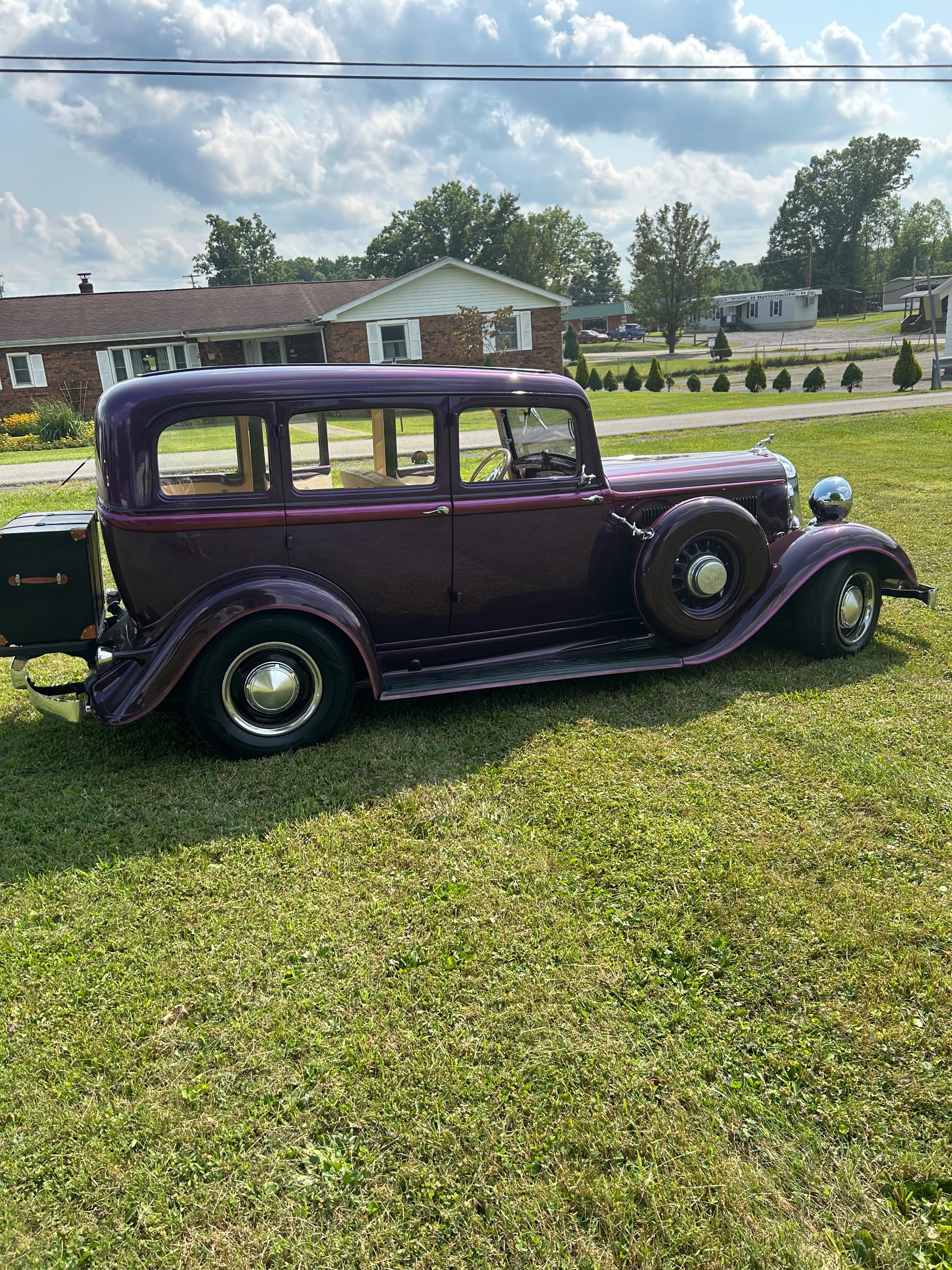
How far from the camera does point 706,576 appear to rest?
5207 mm

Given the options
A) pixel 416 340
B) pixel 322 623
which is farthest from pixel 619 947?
pixel 416 340

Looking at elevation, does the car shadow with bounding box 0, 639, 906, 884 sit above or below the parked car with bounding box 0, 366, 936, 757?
below

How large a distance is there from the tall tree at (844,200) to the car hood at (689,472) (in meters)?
100

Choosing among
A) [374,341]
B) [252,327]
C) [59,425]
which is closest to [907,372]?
[374,341]

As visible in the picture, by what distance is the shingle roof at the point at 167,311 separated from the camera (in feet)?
97.0

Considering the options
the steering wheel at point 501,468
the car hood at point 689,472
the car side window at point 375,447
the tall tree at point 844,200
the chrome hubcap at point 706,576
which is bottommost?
the chrome hubcap at point 706,576

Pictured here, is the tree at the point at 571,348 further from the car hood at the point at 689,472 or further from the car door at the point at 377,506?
the car door at the point at 377,506

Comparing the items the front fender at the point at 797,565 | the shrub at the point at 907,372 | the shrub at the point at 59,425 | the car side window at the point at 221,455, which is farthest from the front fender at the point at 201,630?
the shrub at the point at 907,372

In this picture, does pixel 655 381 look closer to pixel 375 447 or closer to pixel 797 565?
pixel 797 565

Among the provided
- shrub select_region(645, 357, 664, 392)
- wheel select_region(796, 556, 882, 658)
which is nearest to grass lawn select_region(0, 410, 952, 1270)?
wheel select_region(796, 556, 882, 658)

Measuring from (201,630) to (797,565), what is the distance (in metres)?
3.53

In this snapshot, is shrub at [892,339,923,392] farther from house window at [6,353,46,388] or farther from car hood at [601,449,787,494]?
house window at [6,353,46,388]

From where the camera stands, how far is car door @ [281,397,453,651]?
4520 millimetres

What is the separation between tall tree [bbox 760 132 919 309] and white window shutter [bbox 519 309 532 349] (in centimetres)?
7295
